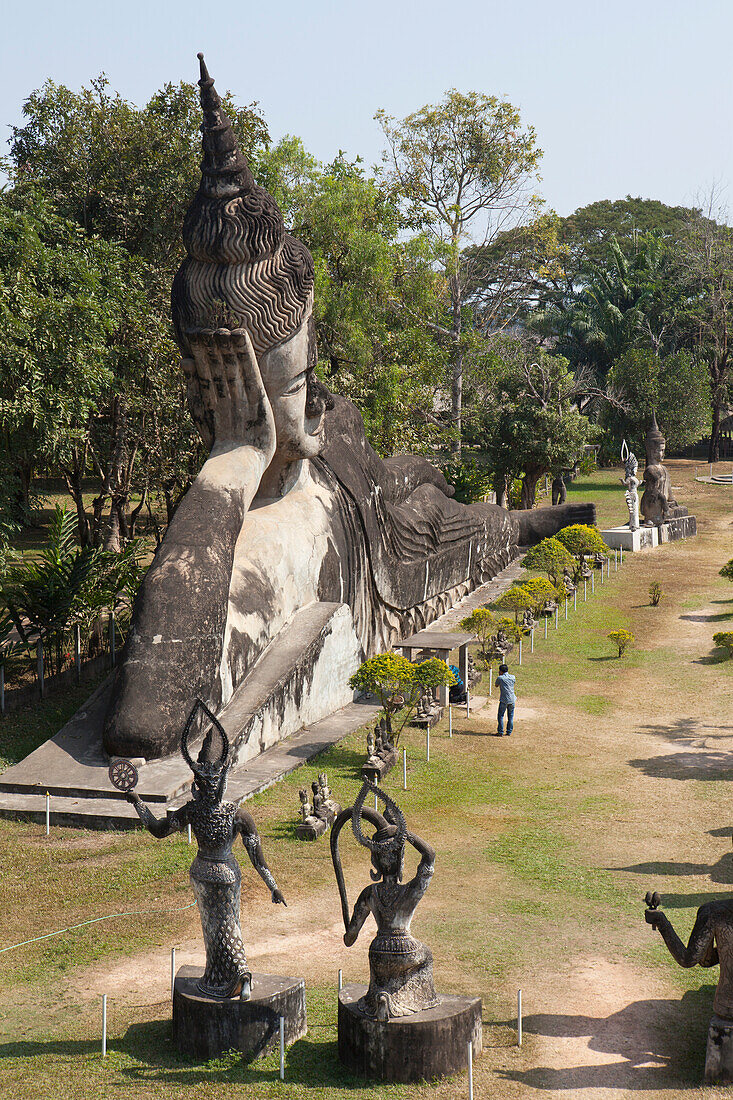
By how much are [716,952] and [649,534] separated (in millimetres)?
25433

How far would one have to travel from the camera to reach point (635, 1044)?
7.97 meters

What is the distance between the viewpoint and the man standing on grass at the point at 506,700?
1557cm

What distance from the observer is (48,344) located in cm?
1691

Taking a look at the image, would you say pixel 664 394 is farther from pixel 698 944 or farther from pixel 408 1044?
pixel 408 1044

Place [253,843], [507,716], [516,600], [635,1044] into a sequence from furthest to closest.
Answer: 1. [516,600]
2. [507,716]
3. [253,843]
4. [635,1044]

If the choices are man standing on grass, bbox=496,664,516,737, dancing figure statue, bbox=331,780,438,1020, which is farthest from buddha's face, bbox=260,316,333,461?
dancing figure statue, bbox=331,780,438,1020

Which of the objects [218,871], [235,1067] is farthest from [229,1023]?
[218,871]

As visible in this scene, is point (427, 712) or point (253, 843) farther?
point (427, 712)

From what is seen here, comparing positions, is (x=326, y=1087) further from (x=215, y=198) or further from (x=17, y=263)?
(x=17, y=263)

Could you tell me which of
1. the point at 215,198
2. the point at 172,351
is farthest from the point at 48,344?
the point at 172,351

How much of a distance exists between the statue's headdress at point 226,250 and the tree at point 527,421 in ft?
65.6

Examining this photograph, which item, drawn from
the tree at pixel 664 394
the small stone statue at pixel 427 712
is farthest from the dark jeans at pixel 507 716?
the tree at pixel 664 394

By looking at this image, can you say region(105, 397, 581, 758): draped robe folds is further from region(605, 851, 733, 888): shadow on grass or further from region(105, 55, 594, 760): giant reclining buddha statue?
region(605, 851, 733, 888): shadow on grass

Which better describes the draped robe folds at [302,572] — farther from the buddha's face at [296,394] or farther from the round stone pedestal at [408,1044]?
the round stone pedestal at [408,1044]
